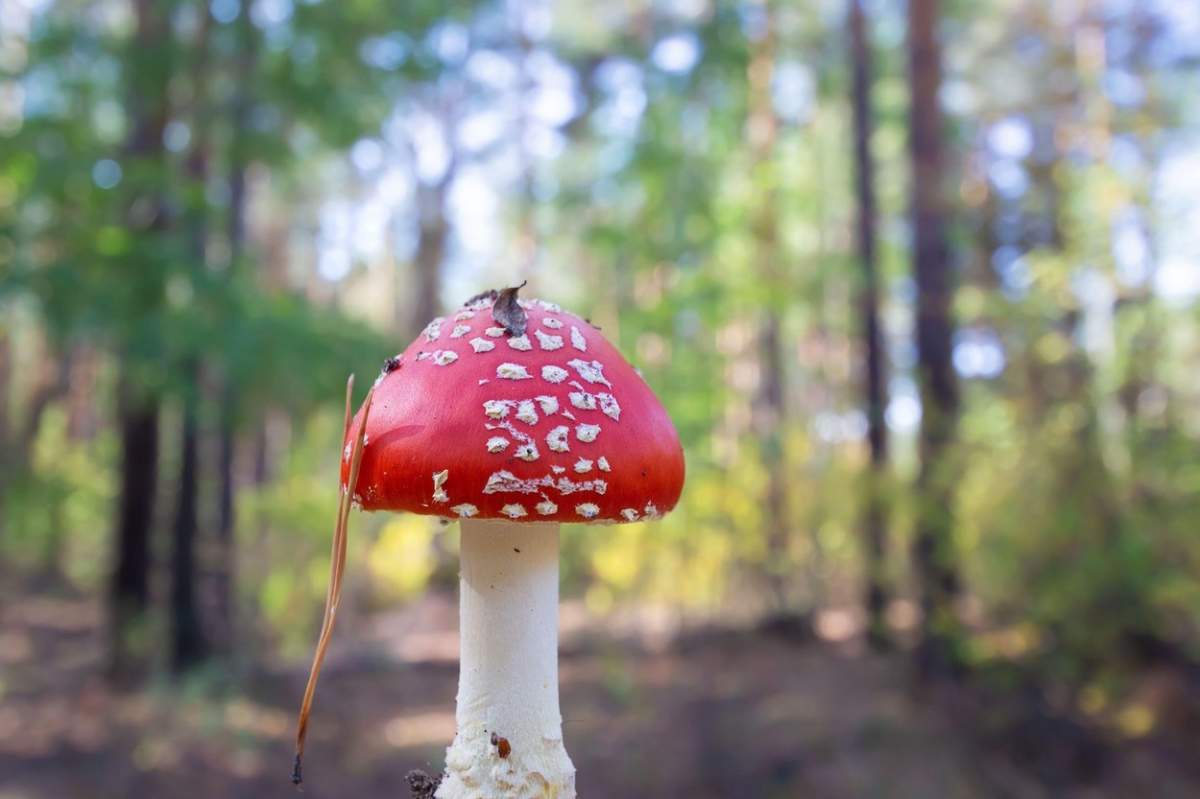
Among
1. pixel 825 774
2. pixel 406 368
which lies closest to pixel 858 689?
pixel 825 774

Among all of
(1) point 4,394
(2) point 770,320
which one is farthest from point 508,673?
(1) point 4,394

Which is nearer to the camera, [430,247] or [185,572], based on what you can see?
[185,572]

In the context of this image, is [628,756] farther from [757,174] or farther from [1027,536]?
[757,174]

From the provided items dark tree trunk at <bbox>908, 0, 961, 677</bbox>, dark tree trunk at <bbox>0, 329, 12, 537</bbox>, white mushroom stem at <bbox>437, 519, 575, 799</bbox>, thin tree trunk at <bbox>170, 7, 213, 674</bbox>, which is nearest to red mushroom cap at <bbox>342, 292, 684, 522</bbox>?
white mushroom stem at <bbox>437, 519, 575, 799</bbox>

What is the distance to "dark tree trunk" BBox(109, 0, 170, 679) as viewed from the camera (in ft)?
19.2

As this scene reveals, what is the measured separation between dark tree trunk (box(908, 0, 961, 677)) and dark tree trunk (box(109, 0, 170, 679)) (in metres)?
6.09

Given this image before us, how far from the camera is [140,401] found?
22.9 feet

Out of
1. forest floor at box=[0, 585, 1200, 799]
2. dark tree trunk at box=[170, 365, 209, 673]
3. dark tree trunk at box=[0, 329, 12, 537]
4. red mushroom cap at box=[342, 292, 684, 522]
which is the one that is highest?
dark tree trunk at box=[0, 329, 12, 537]

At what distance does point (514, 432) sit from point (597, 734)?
250 inches

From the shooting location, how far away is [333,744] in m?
6.88

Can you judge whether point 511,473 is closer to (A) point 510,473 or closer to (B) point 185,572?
(A) point 510,473

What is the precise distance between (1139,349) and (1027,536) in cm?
155

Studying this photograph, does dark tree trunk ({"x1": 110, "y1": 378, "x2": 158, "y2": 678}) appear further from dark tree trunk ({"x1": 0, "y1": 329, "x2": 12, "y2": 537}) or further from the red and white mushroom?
the red and white mushroom

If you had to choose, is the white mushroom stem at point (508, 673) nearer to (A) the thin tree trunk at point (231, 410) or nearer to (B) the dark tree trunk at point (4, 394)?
(A) the thin tree trunk at point (231, 410)
